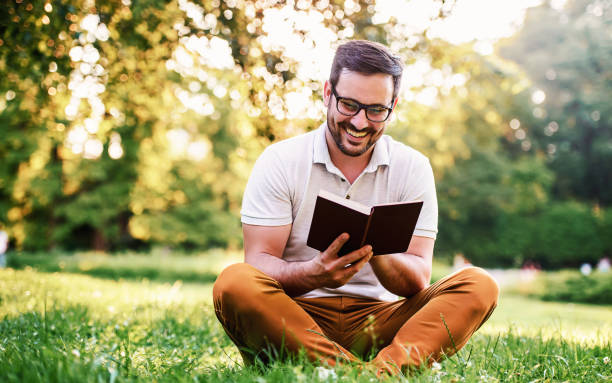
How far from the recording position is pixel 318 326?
270 cm

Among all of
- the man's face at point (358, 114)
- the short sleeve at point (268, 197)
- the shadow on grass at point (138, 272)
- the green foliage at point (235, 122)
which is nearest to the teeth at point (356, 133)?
the man's face at point (358, 114)

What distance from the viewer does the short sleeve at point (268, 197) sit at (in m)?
3.00

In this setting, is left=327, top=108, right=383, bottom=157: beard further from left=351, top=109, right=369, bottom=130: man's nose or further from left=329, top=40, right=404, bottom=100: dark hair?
left=329, top=40, right=404, bottom=100: dark hair

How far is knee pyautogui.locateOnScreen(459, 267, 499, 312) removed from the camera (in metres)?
2.70

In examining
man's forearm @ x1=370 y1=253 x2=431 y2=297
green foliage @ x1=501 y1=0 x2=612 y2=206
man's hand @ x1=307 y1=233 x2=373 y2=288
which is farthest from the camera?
green foliage @ x1=501 y1=0 x2=612 y2=206

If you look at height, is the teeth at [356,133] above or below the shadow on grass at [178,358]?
above

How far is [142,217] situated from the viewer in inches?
992

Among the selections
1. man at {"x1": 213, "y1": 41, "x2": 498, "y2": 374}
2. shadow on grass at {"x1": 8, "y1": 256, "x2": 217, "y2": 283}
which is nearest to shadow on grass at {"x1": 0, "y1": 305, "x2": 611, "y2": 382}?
man at {"x1": 213, "y1": 41, "x2": 498, "y2": 374}

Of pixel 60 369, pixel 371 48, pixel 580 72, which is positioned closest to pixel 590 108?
pixel 580 72

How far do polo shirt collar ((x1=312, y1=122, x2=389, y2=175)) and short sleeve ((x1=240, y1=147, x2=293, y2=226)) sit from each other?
0.24 meters

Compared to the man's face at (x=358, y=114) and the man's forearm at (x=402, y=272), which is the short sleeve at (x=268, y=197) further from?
the man's forearm at (x=402, y=272)

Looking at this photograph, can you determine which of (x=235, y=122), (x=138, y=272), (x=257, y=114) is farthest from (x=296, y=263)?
(x=235, y=122)

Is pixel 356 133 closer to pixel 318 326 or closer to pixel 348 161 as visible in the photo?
pixel 348 161

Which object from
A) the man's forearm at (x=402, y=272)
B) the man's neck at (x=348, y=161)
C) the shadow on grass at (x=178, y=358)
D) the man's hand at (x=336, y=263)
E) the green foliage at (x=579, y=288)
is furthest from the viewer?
the green foliage at (x=579, y=288)
